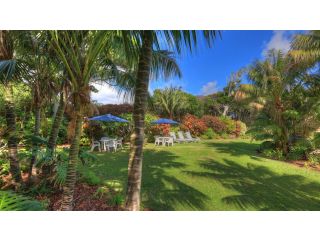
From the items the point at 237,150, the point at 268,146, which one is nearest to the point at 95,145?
the point at 237,150

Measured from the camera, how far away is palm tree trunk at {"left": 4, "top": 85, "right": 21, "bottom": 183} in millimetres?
3719

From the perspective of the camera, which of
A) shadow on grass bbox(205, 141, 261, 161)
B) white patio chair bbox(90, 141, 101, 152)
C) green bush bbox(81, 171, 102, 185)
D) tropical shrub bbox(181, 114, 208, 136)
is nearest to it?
green bush bbox(81, 171, 102, 185)

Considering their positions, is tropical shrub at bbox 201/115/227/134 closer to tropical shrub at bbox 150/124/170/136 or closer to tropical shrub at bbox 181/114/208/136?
tropical shrub at bbox 181/114/208/136

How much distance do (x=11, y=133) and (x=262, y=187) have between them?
521cm

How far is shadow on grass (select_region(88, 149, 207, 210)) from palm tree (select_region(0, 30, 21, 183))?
1.86m

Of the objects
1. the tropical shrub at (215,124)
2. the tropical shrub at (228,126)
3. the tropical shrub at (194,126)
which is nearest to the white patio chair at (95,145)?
the tropical shrub at (194,126)

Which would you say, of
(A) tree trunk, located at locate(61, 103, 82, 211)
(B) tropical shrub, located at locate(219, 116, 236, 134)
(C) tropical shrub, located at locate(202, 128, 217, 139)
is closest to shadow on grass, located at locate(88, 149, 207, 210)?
(A) tree trunk, located at locate(61, 103, 82, 211)

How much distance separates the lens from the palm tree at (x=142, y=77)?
2955 millimetres

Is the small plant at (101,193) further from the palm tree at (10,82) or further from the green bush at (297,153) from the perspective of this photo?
the green bush at (297,153)

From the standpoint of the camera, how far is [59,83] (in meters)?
4.06
